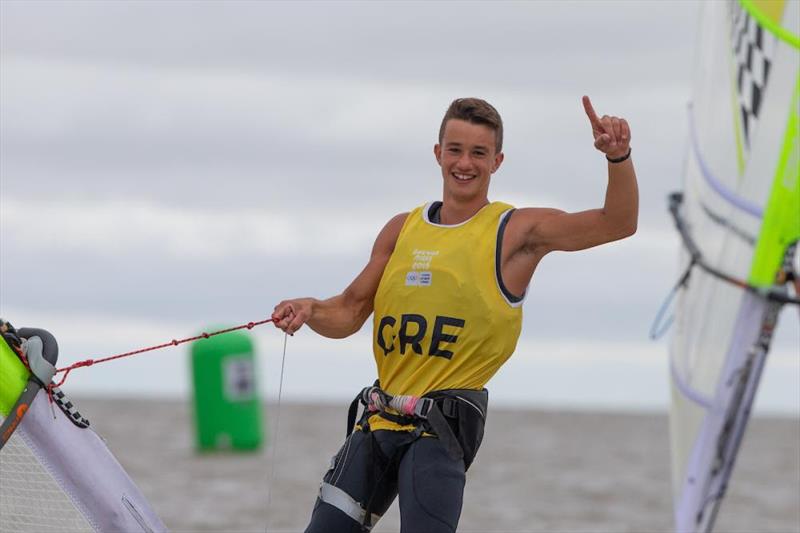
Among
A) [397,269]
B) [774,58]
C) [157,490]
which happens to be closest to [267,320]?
[397,269]

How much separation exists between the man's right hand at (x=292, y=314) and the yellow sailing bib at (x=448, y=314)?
11.4 inches

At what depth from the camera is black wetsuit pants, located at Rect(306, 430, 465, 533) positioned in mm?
→ 5117

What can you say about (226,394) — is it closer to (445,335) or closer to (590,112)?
(445,335)

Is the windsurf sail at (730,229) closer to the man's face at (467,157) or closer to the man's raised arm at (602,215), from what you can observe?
the man's raised arm at (602,215)

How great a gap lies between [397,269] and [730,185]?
5.08 feet

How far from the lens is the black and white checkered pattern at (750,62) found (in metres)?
5.68

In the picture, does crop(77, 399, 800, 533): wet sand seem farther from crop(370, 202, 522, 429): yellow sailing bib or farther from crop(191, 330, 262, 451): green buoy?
crop(370, 202, 522, 429): yellow sailing bib

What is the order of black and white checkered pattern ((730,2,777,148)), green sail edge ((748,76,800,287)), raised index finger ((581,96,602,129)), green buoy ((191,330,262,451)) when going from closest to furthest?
green sail edge ((748,76,800,287)) → raised index finger ((581,96,602,129)) → black and white checkered pattern ((730,2,777,148)) → green buoy ((191,330,262,451))

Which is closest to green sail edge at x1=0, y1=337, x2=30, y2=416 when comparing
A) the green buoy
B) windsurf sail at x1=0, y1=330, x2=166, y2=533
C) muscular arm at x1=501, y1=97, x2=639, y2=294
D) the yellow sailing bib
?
windsurf sail at x1=0, y1=330, x2=166, y2=533

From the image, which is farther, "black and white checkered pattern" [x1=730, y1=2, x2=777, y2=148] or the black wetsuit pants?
"black and white checkered pattern" [x1=730, y1=2, x2=777, y2=148]

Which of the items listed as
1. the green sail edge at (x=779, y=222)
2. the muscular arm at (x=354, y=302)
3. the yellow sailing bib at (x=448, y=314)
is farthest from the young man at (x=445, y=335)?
the green sail edge at (x=779, y=222)

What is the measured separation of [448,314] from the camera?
5242mm

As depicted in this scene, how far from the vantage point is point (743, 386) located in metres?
4.71

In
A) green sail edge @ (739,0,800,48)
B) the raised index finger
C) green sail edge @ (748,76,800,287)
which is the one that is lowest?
green sail edge @ (748,76,800,287)
